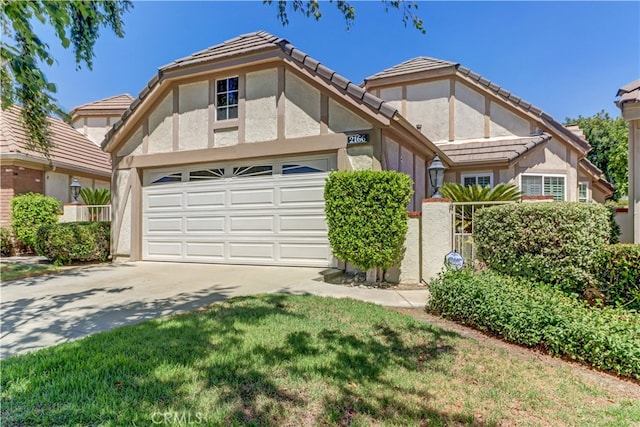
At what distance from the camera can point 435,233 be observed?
6.58 m

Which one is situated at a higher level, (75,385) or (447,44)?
(447,44)

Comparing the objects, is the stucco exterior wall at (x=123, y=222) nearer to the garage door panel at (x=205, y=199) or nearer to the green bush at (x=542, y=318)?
the garage door panel at (x=205, y=199)

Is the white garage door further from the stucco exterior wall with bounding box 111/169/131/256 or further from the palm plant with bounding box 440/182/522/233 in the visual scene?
the palm plant with bounding box 440/182/522/233

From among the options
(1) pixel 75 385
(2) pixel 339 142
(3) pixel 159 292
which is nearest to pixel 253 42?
(2) pixel 339 142

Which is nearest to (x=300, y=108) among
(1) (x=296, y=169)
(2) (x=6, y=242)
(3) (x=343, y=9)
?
(1) (x=296, y=169)

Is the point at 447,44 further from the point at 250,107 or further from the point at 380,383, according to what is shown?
the point at 380,383

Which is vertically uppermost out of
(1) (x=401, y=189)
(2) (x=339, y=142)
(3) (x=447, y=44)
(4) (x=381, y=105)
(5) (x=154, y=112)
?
(3) (x=447, y=44)

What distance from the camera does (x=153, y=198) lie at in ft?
35.1

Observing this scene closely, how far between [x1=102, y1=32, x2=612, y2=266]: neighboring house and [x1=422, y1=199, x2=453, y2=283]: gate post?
173cm

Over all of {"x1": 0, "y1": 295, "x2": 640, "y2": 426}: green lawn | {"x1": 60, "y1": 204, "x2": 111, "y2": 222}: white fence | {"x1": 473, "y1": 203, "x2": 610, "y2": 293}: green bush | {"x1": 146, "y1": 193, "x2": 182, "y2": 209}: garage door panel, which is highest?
{"x1": 146, "y1": 193, "x2": 182, "y2": 209}: garage door panel

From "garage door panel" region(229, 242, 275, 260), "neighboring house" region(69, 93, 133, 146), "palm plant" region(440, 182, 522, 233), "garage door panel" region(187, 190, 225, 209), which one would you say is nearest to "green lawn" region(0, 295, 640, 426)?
"palm plant" region(440, 182, 522, 233)

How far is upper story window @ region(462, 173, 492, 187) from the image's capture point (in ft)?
44.0

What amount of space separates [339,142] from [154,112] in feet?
20.2

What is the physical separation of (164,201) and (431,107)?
1120 cm
